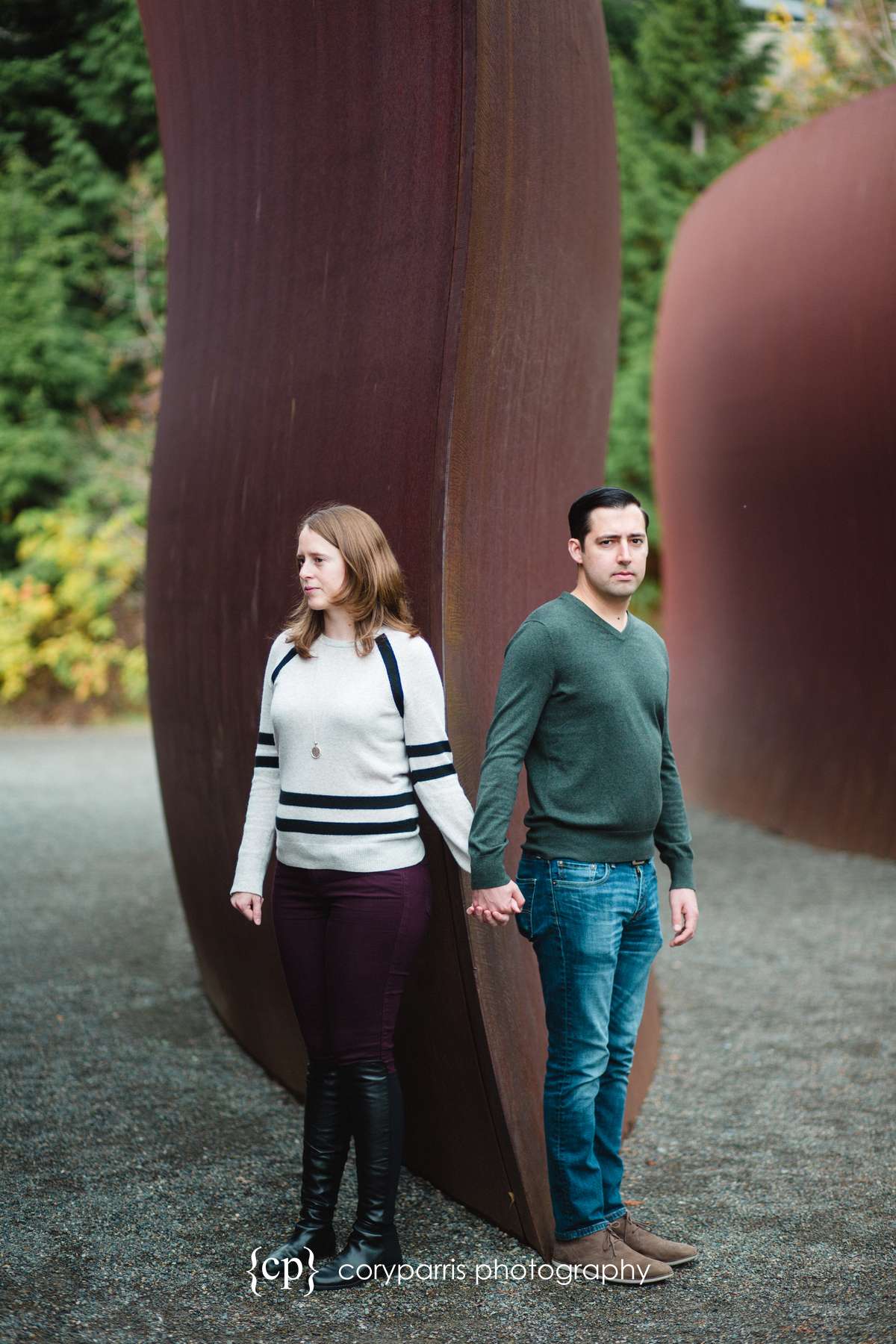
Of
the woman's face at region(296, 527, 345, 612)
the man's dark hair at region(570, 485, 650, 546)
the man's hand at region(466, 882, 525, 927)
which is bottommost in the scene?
the man's hand at region(466, 882, 525, 927)

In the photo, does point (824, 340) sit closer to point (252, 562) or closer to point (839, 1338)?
point (252, 562)

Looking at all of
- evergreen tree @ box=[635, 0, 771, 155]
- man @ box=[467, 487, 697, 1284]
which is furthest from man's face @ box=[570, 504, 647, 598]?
evergreen tree @ box=[635, 0, 771, 155]

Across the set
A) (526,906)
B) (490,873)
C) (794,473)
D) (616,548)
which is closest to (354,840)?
(490,873)

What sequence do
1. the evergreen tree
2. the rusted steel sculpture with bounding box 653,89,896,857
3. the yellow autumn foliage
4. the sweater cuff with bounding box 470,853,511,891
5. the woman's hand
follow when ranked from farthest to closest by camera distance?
the evergreen tree
the yellow autumn foliage
the rusted steel sculpture with bounding box 653,89,896,857
the woman's hand
the sweater cuff with bounding box 470,853,511,891

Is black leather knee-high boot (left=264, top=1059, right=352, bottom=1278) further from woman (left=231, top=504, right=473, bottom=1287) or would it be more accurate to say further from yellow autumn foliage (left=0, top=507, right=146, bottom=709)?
yellow autumn foliage (left=0, top=507, right=146, bottom=709)

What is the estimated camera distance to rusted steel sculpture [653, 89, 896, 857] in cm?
796

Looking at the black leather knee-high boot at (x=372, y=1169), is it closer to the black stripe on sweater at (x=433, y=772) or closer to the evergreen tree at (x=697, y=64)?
the black stripe on sweater at (x=433, y=772)

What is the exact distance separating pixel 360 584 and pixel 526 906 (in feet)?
2.70

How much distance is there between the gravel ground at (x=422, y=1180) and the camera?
111 inches

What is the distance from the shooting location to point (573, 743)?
2.85 metres

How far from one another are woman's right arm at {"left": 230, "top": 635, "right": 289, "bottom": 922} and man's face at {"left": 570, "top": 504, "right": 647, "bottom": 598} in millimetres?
753

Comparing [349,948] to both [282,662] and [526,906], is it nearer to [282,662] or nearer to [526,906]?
[526,906]

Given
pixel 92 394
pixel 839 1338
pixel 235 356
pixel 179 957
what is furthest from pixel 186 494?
pixel 92 394

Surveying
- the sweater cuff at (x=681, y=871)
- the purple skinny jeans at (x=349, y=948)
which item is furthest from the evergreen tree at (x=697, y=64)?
the purple skinny jeans at (x=349, y=948)
